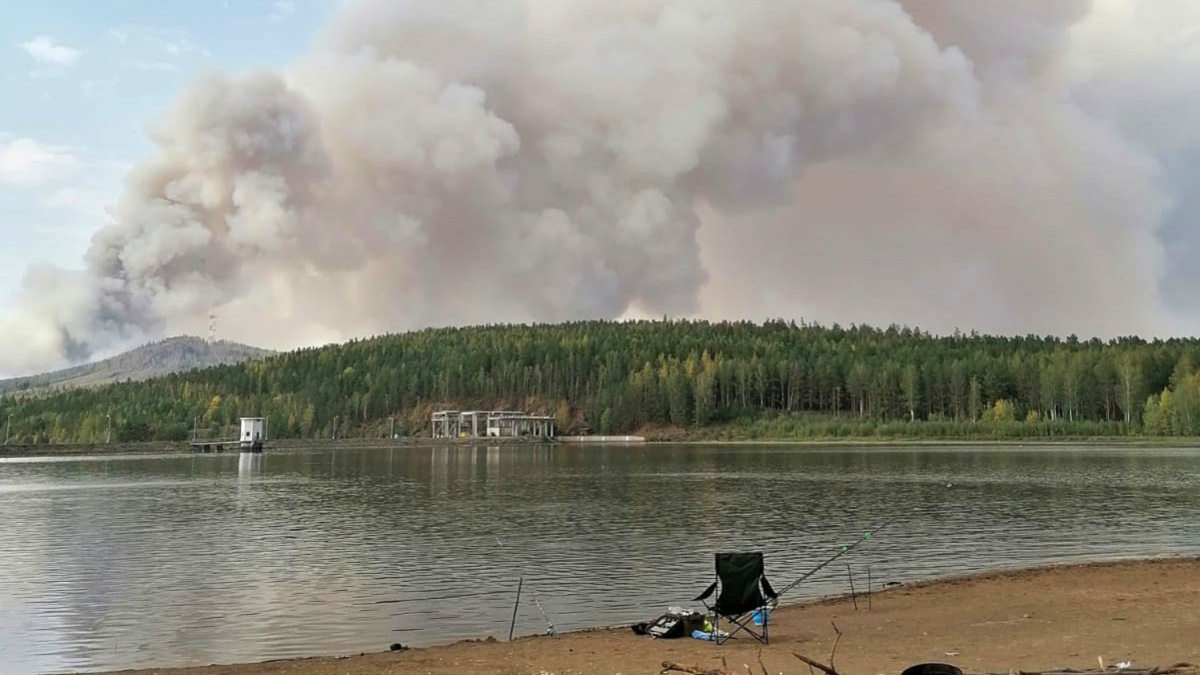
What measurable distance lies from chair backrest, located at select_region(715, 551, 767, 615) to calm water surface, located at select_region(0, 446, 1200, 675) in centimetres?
577

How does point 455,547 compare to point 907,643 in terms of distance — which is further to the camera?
point 455,547

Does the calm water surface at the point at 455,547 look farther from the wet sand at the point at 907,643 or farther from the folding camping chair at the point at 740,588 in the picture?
the folding camping chair at the point at 740,588

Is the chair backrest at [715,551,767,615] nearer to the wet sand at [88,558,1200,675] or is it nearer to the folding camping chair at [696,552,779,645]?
the folding camping chair at [696,552,779,645]

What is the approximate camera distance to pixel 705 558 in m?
38.0

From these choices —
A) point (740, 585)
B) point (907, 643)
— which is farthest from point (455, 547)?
point (907, 643)

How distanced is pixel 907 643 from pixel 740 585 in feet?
12.8

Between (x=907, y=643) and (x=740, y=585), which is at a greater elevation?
(x=740, y=585)

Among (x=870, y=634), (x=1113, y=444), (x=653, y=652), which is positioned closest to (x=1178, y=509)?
(x=870, y=634)

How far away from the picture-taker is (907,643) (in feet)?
71.2

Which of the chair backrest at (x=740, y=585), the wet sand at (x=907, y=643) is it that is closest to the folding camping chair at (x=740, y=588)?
the chair backrest at (x=740, y=585)

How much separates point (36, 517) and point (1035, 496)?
65763 mm

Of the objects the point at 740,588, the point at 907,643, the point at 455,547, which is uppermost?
the point at 740,588

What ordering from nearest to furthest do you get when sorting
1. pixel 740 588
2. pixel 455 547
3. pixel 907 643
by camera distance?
pixel 907 643, pixel 740 588, pixel 455 547

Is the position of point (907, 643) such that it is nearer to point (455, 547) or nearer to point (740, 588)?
point (740, 588)
